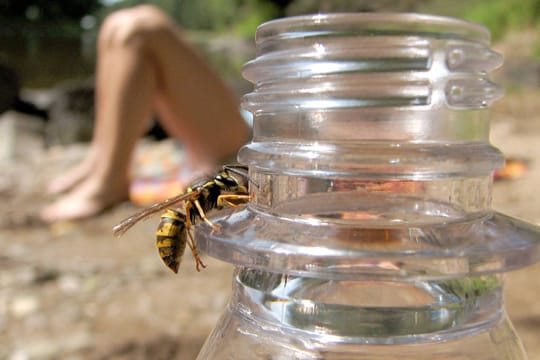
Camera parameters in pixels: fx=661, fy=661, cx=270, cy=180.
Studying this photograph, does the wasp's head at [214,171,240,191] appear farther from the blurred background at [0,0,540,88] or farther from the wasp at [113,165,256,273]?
the blurred background at [0,0,540,88]

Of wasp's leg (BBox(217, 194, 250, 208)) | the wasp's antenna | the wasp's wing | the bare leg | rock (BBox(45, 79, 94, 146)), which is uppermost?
the wasp's antenna

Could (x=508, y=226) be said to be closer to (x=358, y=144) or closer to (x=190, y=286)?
(x=358, y=144)

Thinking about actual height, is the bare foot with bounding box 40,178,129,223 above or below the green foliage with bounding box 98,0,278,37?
below

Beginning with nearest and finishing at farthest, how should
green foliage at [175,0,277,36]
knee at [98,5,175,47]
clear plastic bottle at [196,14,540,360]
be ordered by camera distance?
clear plastic bottle at [196,14,540,360]
knee at [98,5,175,47]
green foliage at [175,0,277,36]

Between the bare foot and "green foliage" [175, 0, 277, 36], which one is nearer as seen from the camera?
the bare foot

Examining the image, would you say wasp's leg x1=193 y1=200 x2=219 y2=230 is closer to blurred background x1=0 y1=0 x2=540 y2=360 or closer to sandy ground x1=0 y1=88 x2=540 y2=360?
blurred background x1=0 y1=0 x2=540 y2=360

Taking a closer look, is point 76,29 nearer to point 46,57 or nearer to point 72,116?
point 46,57

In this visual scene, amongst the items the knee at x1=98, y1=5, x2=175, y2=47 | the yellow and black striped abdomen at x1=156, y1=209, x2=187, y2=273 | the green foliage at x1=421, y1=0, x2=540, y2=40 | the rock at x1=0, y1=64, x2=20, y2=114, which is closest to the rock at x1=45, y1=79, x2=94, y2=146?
the rock at x1=0, y1=64, x2=20, y2=114

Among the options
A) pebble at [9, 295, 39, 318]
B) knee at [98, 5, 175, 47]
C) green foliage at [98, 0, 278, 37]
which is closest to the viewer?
pebble at [9, 295, 39, 318]
